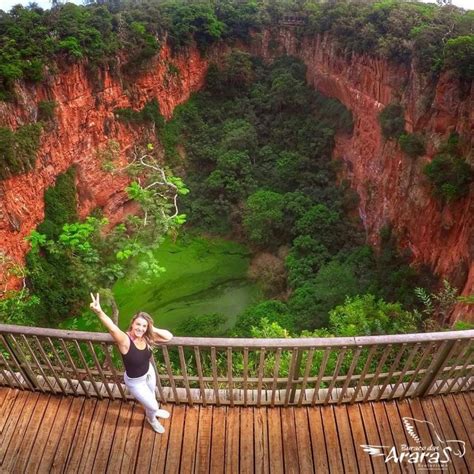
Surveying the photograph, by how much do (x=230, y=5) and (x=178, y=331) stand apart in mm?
21142

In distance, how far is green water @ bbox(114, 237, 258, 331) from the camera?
16844 mm

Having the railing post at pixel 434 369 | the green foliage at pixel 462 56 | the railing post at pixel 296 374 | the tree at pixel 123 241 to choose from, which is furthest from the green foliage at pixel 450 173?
the railing post at pixel 296 374

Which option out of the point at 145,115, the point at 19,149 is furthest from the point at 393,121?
the point at 19,149

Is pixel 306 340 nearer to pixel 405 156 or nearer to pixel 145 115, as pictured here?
pixel 405 156

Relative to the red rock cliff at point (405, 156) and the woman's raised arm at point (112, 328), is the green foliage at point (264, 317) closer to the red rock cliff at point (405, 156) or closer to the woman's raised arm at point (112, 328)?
the red rock cliff at point (405, 156)

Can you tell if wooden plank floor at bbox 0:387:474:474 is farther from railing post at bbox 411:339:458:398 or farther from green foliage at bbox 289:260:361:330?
green foliage at bbox 289:260:361:330

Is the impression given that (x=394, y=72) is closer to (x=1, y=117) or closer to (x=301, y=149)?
(x=301, y=149)

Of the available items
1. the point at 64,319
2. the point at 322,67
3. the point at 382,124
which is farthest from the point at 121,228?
the point at 322,67

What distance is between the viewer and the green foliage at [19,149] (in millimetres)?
14645

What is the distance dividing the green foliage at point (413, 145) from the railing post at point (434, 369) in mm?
12388

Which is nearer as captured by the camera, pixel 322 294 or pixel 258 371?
pixel 258 371

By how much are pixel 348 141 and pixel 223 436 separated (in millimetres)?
19309

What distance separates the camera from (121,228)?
8.94 metres

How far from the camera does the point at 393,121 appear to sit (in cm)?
1641
